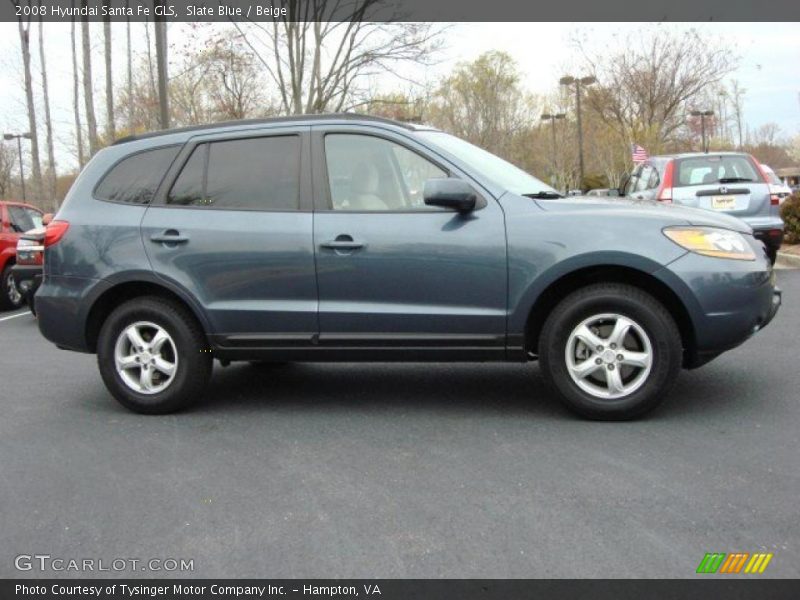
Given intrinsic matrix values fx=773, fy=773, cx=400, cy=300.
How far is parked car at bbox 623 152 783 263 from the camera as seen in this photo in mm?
10172

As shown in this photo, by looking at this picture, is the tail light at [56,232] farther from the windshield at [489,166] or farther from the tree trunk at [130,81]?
the tree trunk at [130,81]

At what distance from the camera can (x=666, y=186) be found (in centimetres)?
1037

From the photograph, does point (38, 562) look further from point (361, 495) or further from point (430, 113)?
point (430, 113)

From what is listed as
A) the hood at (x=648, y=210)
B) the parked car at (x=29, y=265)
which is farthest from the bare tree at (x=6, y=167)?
the hood at (x=648, y=210)

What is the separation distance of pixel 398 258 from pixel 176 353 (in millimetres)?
1565

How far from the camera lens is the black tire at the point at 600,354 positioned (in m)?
4.26

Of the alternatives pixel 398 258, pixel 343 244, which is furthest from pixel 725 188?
pixel 343 244

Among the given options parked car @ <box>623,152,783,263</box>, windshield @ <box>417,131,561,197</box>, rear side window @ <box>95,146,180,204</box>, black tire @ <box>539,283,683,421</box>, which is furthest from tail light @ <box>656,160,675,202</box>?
rear side window @ <box>95,146,180,204</box>

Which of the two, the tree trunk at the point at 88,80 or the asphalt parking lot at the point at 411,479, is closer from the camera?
the asphalt parking lot at the point at 411,479

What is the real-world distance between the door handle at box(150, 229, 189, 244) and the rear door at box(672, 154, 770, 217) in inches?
291

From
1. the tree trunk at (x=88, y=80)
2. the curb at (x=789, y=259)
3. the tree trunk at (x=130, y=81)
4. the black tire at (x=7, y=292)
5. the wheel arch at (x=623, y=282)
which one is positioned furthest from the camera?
the tree trunk at (x=130, y=81)
